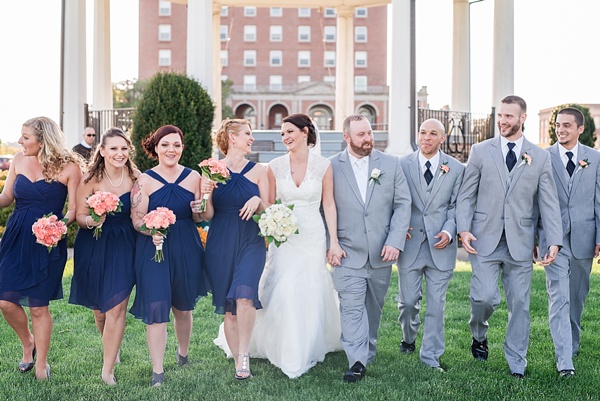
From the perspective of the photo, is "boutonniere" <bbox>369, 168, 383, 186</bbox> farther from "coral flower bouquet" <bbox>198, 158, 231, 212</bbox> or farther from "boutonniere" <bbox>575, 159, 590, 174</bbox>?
"boutonniere" <bbox>575, 159, 590, 174</bbox>

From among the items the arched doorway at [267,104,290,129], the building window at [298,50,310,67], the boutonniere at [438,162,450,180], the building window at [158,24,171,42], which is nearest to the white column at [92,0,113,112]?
the boutonniere at [438,162,450,180]

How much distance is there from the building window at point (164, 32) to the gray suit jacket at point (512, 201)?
69.2 metres

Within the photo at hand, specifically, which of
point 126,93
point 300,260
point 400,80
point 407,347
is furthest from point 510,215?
point 126,93

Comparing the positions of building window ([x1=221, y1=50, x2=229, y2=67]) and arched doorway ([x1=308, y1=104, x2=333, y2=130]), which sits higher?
building window ([x1=221, y1=50, x2=229, y2=67])

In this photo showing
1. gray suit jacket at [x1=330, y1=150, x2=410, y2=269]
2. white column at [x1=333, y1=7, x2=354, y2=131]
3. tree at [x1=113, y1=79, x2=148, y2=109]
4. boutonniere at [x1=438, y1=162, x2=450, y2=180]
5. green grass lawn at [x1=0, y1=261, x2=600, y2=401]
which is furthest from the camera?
tree at [x1=113, y1=79, x2=148, y2=109]

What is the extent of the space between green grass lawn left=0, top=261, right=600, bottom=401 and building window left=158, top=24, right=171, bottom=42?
66.9 m

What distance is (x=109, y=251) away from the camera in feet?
20.9

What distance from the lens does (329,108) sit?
73.8 m

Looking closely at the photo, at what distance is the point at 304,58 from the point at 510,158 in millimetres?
70334

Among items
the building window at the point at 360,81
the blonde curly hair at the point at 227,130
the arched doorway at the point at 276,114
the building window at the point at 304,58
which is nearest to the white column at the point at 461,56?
the blonde curly hair at the point at 227,130

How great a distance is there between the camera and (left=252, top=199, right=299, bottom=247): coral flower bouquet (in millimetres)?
6141

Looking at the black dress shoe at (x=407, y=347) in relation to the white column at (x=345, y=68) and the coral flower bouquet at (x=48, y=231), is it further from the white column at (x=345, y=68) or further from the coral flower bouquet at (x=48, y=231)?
the white column at (x=345, y=68)

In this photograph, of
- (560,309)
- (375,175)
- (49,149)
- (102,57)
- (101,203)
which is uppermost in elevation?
(102,57)

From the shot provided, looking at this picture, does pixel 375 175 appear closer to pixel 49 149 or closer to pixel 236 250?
pixel 236 250
